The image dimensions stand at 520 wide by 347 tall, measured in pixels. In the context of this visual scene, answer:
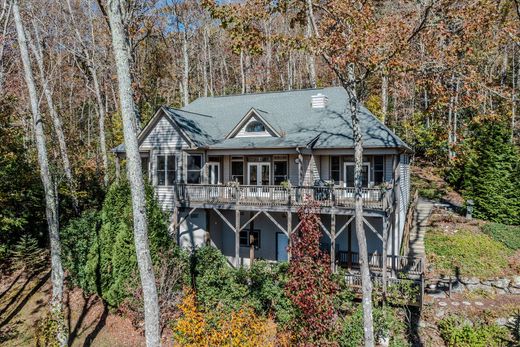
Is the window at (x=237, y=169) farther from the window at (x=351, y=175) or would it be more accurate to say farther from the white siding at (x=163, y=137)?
the window at (x=351, y=175)

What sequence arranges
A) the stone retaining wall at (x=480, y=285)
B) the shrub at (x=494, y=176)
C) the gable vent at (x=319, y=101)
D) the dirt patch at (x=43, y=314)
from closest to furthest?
the dirt patch at (x=43, y=314)
the stone retaining wall at (x=480, y=285)
the gable vent at (x=319, y=101)
the shrub at (x=494, y=176)

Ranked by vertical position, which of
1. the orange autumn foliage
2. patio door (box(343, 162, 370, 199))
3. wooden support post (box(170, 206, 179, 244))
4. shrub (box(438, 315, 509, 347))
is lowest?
shrub (box(438, 315, 509, 347))

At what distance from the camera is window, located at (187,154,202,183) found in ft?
67.5

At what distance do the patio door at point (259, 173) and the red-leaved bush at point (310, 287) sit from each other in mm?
9981

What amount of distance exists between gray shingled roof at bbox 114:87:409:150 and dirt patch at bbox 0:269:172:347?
9195mm

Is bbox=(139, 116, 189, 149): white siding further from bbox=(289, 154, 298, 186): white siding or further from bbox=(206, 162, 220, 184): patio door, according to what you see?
bbox=(289, 154, 298, 186): white siding

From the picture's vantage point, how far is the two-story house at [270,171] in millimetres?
17797

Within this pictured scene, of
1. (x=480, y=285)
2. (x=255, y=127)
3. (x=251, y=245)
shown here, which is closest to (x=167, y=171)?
(x=255, y=127)

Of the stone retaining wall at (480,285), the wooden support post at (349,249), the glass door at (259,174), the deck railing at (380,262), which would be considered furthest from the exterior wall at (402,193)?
the glass door at (259,174)

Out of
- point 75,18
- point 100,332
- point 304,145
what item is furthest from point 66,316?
point 75,18

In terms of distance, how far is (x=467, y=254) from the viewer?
62.4 ft

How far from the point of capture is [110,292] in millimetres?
15203

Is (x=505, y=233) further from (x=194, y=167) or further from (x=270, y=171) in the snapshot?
(x=194, y=167)

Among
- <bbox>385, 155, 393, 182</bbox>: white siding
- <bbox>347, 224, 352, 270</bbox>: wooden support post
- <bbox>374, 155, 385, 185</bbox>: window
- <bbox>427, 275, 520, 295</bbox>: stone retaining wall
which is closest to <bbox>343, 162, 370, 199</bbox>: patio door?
<bbox>374, 155, 385, 185</bbox>: window
